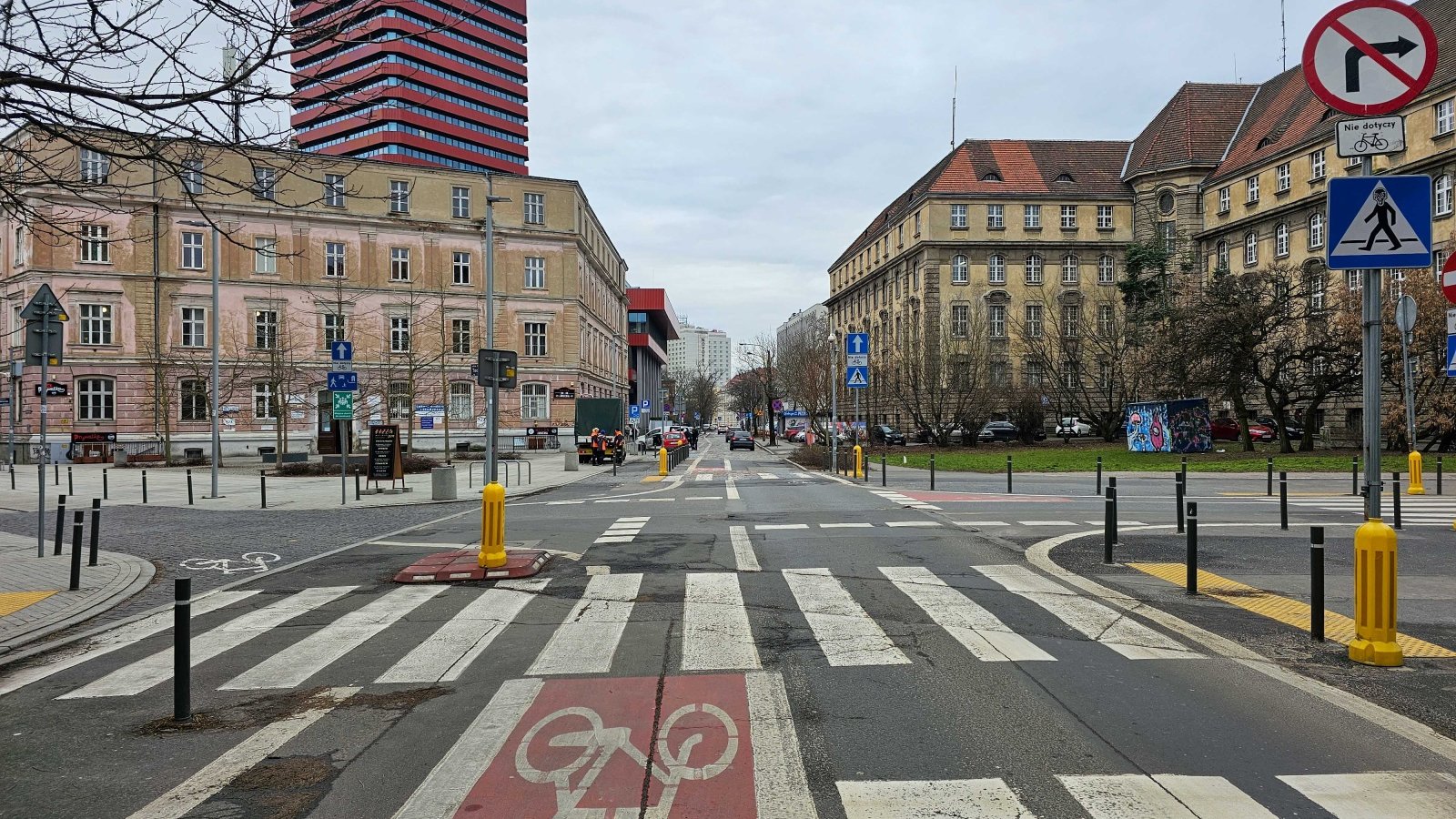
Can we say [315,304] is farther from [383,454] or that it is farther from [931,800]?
[931,800]

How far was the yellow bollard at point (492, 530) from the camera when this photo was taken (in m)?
10.6

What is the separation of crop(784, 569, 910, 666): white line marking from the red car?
50.8 metres

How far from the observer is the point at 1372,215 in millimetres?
6613

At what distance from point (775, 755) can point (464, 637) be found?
3772mm

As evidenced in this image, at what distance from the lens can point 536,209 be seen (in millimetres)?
57594


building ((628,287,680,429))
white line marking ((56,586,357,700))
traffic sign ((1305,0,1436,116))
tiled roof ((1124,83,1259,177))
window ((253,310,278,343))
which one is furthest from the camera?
building ((628,287,680,429))

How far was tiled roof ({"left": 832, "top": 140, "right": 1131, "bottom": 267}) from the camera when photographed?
236 ft

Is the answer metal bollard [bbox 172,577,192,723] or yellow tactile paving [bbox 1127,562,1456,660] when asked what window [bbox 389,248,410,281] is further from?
metal bollard [bbox 172,577,192,723]

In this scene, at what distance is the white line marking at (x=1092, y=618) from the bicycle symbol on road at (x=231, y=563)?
9440 mm

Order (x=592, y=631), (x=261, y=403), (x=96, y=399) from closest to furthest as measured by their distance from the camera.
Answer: (x=592, y=631) → (x=96, y=399) → (x=261, y=403)

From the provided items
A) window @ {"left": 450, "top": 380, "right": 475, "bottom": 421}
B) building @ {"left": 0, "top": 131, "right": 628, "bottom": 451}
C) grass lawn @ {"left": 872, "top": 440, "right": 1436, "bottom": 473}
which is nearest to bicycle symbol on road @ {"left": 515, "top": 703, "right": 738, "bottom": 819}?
grass lawn @ {"left": 872, "top": 440, "right": 1436, "bottom": 473}

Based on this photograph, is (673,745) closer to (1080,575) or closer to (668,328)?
(1080,575)

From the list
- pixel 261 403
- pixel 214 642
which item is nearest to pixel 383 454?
pixel 214 642

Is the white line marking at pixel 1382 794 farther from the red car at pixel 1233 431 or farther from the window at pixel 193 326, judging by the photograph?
the window at pixel 193 326
